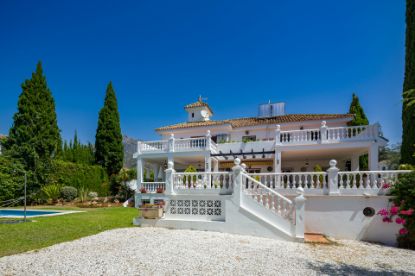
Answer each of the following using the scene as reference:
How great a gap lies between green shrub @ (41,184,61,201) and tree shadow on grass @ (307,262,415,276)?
24.5m

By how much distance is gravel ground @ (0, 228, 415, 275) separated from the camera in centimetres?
547

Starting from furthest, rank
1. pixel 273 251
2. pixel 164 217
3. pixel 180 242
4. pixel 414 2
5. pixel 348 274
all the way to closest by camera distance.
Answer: pixel 414 2 → pixel 164 217 → pixel 180 242 → pixel 273 251 → pixel 348 274

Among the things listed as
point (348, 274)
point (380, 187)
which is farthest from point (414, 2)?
point (348, 274)

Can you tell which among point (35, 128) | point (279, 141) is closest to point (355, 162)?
point (279, 141)

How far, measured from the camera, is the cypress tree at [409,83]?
1391cm

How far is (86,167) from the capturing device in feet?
90.8

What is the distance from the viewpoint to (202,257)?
6281mm

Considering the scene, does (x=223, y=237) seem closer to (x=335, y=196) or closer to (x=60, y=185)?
(x=335, y=196)

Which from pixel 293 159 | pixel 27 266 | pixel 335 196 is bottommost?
pixel 27 266

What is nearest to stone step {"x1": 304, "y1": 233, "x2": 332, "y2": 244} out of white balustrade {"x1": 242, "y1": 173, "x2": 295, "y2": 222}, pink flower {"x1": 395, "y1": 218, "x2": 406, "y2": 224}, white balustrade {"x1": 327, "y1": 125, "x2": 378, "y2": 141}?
white balustrade {"x1": 242, "y1": 173, "x2": 295, "y2": 222}

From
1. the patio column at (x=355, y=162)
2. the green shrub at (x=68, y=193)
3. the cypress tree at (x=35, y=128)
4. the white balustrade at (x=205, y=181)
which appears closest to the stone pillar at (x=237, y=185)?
the white balustrade at (x=205, y=181)

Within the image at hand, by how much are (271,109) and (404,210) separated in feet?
55.3

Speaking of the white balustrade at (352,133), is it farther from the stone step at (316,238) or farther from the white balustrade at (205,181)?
the white balustrade at (205,181)

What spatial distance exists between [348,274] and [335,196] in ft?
14.9
